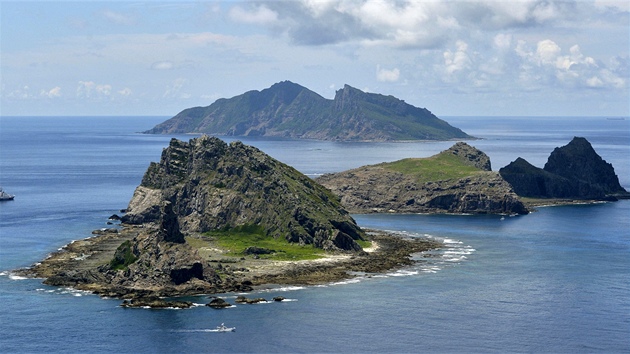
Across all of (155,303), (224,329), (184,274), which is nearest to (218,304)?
(155,303)

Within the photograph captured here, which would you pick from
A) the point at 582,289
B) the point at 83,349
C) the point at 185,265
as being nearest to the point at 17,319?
the point at 83,349

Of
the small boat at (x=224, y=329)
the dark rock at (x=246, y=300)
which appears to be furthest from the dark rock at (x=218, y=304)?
the small boat at (x=224, y=329)

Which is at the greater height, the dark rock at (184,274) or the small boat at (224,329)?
the dark rock at (184,274)

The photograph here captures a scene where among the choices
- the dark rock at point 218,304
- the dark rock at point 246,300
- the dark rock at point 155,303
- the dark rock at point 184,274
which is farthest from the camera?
the dark rock at point 184,274

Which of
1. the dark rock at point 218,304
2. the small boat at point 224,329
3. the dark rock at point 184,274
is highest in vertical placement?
the dark rock at point 184,274

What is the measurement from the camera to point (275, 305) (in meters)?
176

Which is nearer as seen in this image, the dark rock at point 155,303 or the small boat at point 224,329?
the small boat at point 224,329

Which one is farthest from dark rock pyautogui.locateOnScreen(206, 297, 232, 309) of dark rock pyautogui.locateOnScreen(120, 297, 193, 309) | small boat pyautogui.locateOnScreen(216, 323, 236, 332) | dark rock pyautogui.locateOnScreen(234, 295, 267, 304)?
small boat pyautogui.locateOnScreen(216, 323, 236, 332)

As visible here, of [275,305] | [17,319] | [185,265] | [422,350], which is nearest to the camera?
[422,350]

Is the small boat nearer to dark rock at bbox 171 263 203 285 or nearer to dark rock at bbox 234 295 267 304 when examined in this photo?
dark rock at bbox 234 295 267 304

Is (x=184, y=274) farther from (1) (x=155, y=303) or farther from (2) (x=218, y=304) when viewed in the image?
(2) (x=218, y=304)

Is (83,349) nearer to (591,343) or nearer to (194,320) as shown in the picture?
(194,320)

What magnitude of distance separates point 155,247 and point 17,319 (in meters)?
40.7

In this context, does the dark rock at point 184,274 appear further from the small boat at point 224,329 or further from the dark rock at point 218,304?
the small boat at point 224,329
